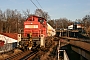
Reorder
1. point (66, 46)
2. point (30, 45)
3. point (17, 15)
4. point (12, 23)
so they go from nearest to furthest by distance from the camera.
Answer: point (30, 45) < point (66, 46) < point (12, 23) < point (17, 15)

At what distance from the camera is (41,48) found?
21531 millimetres

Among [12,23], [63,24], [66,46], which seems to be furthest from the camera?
[63,24]

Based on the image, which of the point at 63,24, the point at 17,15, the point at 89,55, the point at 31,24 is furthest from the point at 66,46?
the point at 63,24

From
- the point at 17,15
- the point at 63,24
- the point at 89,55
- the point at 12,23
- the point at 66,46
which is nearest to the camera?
the point at 89,55

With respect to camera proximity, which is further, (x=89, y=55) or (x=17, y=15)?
(x=17, y=15)

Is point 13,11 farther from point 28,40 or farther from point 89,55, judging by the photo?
point 89,55

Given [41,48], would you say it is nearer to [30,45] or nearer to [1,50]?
[30,45]

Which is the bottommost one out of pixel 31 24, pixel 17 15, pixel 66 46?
pixel 66 46

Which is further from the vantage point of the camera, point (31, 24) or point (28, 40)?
point (31, 24)

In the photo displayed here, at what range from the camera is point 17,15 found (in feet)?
274

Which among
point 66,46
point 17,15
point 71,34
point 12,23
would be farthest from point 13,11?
point 66,46

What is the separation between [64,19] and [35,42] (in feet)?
453

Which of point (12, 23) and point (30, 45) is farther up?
point (12, 23)

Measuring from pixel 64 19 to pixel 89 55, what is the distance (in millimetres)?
145531
